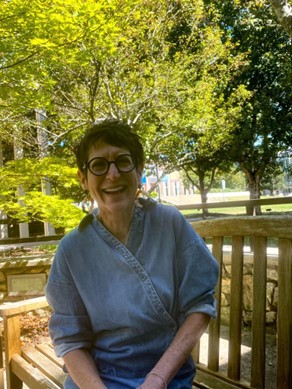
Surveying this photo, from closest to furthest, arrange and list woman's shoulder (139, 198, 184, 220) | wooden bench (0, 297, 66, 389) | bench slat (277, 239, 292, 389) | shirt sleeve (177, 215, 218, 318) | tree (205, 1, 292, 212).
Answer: shirt sleeve (177, 215, 218, 318) < woman's shoulder (139, 198, 184, 220) < bench slat (277, 239, 292, 389) < wooden bench (0, 297, 66, 389) < tree (205, 1, 292, 212)

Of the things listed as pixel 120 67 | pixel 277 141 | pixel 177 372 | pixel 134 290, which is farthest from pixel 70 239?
pixel 277 141

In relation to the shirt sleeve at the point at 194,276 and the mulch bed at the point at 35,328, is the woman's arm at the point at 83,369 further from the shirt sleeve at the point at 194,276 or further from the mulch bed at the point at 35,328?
the mulch bed at the point at 35,328

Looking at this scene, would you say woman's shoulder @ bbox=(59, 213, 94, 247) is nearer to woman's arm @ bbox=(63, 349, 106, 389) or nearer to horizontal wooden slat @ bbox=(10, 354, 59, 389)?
woman's arm @ bbox=(63, 349, 106, 389)

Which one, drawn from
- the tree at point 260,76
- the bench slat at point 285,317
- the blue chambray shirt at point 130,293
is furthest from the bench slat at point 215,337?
the tree at point 260,76

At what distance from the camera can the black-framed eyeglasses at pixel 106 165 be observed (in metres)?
1.30

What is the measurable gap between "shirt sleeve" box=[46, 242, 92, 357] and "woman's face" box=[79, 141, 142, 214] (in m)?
0.24

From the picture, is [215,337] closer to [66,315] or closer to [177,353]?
[177,353]

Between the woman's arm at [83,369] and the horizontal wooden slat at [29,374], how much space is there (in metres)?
0.65

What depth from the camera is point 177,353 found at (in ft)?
3.74

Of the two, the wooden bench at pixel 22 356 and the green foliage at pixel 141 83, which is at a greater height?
the green foliage at pixel 141 83

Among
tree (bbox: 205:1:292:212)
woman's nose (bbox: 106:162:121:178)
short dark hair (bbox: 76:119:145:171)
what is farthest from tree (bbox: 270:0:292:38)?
tree (bbox: 205:1:292:212)

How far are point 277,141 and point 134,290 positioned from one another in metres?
14.0

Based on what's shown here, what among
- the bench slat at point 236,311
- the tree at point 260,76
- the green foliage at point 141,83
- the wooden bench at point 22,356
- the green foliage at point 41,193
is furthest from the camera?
the tree at point 260,76

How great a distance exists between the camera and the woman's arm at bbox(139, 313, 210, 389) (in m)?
1.09
